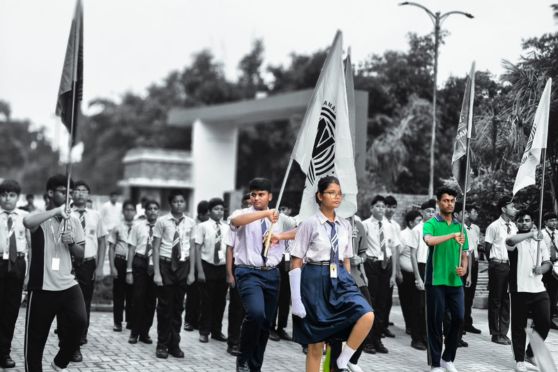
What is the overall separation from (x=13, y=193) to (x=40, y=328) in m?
1.88

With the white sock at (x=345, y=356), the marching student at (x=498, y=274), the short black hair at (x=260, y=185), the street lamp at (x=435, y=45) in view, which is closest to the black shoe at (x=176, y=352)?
the short black hair at (x=260, y=185)

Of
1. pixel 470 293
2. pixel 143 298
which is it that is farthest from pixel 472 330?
pixel 143 298

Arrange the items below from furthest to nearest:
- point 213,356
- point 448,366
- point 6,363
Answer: point 213,356 → point 448,366 → point 6,363

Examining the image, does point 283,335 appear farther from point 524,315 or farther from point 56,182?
point 56,182

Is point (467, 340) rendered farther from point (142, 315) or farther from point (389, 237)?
point (142, 315)

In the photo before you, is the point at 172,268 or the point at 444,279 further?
the point at 172,268

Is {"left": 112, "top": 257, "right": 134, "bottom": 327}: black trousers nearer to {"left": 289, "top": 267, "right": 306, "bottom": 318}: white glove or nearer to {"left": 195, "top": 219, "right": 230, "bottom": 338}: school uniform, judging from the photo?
{"left": 195, "top": 219, "right": 230, "bottom": 338}: school uniform

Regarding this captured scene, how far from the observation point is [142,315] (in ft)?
28.2

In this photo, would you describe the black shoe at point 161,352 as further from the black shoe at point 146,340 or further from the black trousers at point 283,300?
the black trousers at point 283,300

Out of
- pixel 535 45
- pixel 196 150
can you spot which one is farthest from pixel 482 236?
pixel 196 150

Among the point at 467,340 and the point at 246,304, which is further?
the point at 467,340

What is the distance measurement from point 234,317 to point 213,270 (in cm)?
105

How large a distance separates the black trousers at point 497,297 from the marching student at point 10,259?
628 centimetres

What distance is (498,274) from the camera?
988 centimetres
